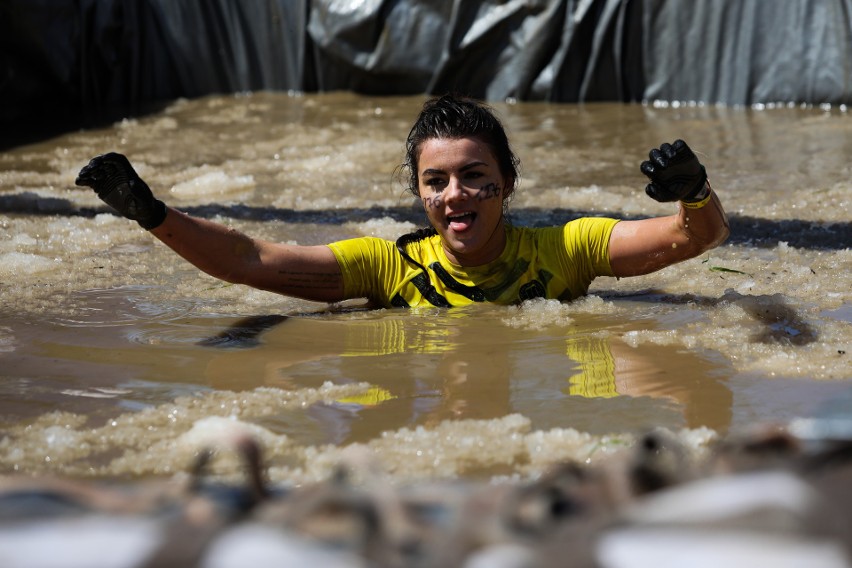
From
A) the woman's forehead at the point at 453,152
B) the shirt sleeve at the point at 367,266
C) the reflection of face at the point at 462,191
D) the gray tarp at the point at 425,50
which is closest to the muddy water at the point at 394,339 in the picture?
the shirt sleeve at the point at 367,266

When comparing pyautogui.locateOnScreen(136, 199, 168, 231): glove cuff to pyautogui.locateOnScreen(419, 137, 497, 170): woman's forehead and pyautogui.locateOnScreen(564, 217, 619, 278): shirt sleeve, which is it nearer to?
pyautogui.locateOnScreen(419, 137, 497, 170): woman's forehead

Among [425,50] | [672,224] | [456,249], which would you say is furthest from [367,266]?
[425,50]

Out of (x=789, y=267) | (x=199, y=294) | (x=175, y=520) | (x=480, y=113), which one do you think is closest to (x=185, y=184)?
(x=199, y=294)

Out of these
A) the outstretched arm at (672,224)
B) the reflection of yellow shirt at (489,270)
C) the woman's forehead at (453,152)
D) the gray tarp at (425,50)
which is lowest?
the reflection of yellow shirt at (489,270)

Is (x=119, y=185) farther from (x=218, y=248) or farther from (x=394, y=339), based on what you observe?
(x=394, y=339)

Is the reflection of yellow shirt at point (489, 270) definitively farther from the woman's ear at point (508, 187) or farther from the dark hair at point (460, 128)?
the dark hair at point (460, 128)

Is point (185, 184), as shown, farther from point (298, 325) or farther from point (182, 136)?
point (298, 325)

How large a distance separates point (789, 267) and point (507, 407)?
1.83 m

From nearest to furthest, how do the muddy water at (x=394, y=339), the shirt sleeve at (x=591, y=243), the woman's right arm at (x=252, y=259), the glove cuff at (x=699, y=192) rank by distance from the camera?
the muddy water at (x=394, y=339)
the glove cuff at (x=699, y=192)
the woman's right arm at (x=252, y=259)
the shirt sleeve at (x=591, y=243)

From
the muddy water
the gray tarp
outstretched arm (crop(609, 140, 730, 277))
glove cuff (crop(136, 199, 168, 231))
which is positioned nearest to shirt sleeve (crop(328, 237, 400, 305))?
the muddy water

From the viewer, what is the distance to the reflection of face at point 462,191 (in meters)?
3.74

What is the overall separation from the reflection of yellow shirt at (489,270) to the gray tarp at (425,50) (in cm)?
451

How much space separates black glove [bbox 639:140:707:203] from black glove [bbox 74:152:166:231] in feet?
5.10

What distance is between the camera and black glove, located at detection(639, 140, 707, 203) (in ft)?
10.7
